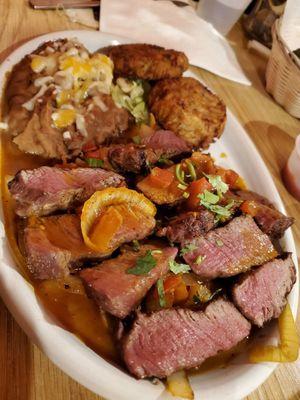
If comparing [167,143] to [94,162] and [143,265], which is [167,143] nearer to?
[94,162]

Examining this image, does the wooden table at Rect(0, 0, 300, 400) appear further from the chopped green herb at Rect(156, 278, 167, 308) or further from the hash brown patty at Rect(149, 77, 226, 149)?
the hash brown patty at Rect(149, 77, 226, 149)

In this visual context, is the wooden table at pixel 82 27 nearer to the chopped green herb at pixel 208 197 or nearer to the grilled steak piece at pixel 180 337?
the grilled steak piece at pixel 180 337

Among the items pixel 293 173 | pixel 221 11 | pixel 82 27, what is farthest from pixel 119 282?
pixel 221 11

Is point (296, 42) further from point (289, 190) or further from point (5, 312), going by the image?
point (5, 312)

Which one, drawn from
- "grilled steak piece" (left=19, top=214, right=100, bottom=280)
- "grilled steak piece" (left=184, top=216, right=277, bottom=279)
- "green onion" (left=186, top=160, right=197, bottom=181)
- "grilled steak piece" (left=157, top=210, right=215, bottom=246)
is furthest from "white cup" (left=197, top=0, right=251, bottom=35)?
"grilled steak piece" (left=19, top=214, right=100, bottom=280)

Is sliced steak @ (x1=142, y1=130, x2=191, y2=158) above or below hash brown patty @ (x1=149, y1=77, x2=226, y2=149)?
below

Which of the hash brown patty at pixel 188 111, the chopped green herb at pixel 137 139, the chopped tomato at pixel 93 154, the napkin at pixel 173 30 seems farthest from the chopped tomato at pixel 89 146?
the napkin at pixel 173 30
